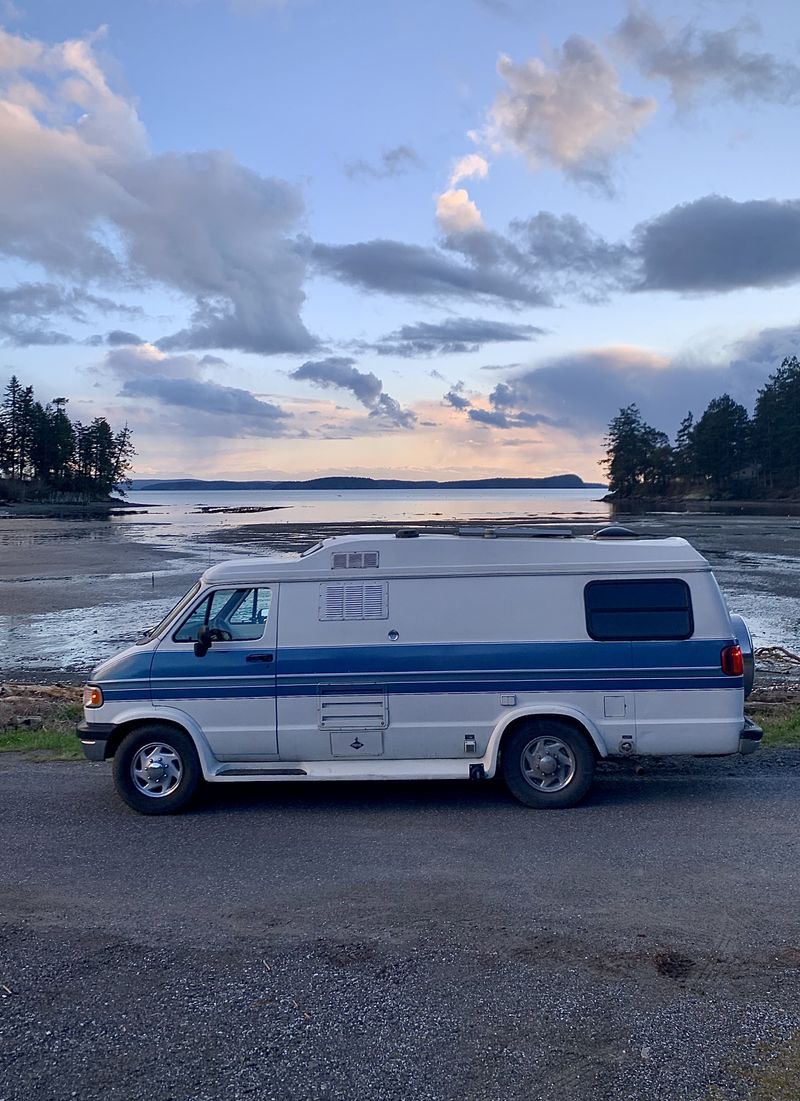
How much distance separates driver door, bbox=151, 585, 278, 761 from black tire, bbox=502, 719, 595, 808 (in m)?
2.25

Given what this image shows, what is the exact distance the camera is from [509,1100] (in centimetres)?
409

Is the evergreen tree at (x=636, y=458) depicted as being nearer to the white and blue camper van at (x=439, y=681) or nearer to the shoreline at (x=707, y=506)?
the shoreline at (x=707, y=506)

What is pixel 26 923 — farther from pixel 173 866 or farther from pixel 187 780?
pixel 187 780

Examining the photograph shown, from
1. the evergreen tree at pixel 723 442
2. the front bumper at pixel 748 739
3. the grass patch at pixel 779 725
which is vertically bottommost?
the grass patch at pixel 779 725

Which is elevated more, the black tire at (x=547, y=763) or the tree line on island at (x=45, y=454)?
the tree line on island at (x=45, y=454)

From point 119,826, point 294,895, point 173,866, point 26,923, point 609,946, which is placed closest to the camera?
point 609,946

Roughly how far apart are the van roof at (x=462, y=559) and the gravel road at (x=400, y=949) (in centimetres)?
221

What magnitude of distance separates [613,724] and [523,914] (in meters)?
2.72

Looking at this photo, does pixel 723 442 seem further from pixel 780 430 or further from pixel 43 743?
pixel 43 743

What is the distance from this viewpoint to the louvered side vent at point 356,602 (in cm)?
849

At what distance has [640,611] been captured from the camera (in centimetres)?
841

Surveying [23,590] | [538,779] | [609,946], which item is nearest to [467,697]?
[538,779]

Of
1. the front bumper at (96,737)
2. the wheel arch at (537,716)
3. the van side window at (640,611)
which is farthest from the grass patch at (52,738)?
the van side window at (640,611)

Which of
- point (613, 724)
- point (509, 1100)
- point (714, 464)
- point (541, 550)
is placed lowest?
point (509, 1100)
